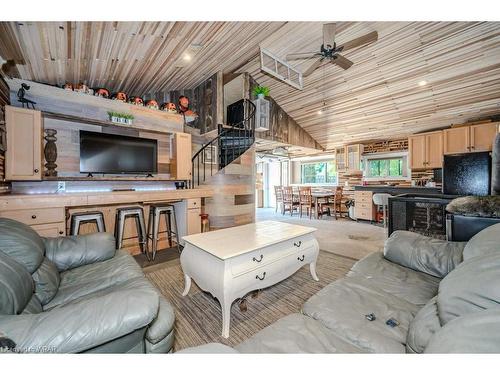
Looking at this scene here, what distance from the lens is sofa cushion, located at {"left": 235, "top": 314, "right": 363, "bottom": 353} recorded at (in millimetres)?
865

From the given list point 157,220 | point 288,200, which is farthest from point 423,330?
point 288,200

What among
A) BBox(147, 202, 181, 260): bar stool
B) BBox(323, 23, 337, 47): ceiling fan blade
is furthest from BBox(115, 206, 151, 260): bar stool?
BBox(323, 23, 337, 47): ceiling fan blade

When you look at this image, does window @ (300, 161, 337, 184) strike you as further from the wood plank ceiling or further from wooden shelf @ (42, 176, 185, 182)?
wooden shelf @ (42, 176, 185, 182)

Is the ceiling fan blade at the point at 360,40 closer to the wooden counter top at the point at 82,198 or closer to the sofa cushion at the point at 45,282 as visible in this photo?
the wooden counter top at the point at 82,198

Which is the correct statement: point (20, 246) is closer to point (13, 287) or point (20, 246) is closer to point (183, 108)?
point (13, 287)

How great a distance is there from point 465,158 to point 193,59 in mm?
4441

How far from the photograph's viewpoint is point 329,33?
2682 mm

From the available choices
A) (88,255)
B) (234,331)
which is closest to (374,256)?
(234,331)

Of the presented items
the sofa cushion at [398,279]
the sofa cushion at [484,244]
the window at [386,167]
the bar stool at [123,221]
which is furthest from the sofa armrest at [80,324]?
the window at [386,167]

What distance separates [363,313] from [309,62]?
15.2 feet

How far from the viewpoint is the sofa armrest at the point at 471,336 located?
529 millimetres

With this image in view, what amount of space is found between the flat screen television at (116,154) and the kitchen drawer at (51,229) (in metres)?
0.85

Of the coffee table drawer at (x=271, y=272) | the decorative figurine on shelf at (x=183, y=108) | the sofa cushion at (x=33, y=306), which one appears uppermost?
the decorative figurine on shelf at (x=183, y=108)

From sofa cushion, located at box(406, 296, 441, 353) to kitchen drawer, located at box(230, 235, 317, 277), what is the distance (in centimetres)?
102
